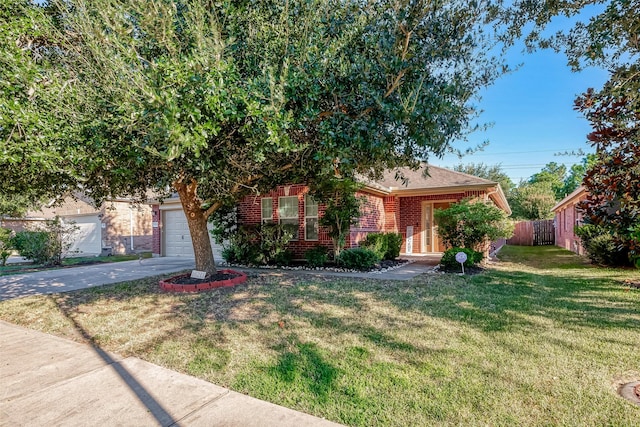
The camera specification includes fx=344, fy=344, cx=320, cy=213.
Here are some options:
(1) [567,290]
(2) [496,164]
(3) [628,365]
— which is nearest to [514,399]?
(3) [628,365]

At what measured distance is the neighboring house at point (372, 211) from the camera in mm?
11297

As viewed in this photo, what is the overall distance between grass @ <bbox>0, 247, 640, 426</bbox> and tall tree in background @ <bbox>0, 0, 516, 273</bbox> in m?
2.23

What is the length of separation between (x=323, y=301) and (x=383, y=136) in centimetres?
314

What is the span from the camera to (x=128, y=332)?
4711 millimetres

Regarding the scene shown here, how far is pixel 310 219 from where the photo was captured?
37.0 feet

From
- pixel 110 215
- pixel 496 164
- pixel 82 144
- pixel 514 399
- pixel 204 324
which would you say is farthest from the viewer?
pixel 496 164

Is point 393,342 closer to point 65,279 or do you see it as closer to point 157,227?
point 65,279

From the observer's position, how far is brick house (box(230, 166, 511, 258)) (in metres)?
11.3

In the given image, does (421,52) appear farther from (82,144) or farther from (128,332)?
(128,332)

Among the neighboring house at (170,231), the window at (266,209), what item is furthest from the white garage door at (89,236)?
the window at (266,209)

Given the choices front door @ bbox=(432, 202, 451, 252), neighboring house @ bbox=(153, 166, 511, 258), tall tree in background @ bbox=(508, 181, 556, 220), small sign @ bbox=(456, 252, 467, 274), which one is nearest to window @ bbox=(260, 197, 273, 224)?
neighboring house @ bbox=(153, 166, 511, 258)

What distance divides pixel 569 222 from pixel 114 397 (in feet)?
69.6

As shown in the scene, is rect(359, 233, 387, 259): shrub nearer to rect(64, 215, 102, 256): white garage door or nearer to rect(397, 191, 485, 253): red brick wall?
rect(397, 191, 485, 253): red brick wall

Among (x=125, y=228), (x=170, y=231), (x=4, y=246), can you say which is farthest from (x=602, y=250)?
(x=4, y=246)
